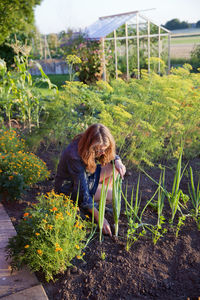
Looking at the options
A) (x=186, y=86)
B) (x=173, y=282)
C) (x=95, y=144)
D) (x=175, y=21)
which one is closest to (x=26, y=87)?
(x=186, y=86)

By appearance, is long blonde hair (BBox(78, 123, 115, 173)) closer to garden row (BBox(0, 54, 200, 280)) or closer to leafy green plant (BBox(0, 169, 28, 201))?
garden row (BBox(0, 54, 200, 280))

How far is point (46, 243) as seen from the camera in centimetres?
209

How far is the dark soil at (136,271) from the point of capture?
2008 mm

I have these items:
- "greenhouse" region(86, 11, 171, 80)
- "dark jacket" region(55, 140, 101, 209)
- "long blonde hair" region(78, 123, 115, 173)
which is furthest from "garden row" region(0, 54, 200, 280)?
"greenhouse" region(86, 11, 171, 80)

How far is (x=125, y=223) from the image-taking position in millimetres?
2777

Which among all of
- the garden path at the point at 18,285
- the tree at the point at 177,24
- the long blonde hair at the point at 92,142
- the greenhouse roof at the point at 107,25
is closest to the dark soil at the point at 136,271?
the garden path at the point at 18,285

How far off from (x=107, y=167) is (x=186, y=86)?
6.07 feet

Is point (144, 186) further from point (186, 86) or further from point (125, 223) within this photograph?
point (186, 86)

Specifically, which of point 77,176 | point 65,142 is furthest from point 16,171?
point 65,142

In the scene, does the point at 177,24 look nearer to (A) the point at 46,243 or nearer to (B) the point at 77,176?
(B) the point at 77,176

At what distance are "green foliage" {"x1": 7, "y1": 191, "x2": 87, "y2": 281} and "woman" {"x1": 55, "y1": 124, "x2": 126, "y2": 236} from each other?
372mm

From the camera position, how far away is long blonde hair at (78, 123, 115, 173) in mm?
2477

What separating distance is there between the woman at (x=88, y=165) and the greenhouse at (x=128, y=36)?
291 inches

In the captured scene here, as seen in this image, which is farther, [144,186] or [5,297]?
[144,186]
